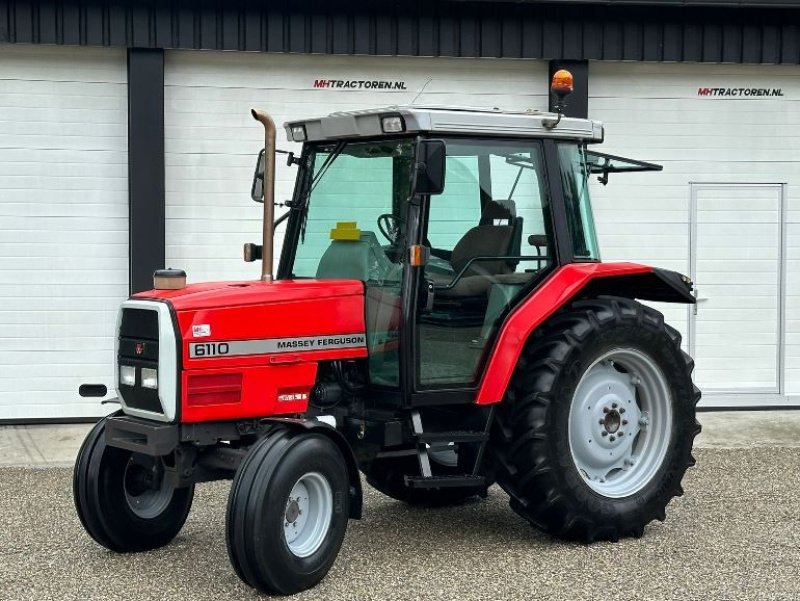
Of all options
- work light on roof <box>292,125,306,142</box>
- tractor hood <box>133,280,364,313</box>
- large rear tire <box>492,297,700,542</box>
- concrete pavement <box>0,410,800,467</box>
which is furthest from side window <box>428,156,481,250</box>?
concrete pavement <box>0,410,800,467</box>

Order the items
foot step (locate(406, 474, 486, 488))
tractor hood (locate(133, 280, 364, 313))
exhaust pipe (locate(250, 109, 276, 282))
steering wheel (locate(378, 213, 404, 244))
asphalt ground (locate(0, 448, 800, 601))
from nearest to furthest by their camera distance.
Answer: asphalt ground (locate(0, 448, 800, 601)), tractor hood (locate(133, 280, 364, 313)), exhaust pipe (locate(250, 109, 276, 282)), foot step (locate(406, 474, 486, 488)), steering wheel (locate(378, 213, 404, 244))

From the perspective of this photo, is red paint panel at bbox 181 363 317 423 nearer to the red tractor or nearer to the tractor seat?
the red tractor

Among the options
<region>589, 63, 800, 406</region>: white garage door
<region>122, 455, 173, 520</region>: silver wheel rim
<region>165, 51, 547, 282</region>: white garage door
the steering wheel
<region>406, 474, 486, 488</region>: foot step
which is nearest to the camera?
<region>406, 474, 486, 488</region>: foot step

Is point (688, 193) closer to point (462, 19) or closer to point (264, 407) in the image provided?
point (462, 19)

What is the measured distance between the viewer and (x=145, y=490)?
6391 mm

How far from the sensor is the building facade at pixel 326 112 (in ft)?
33.2

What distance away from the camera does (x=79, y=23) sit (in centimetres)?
994

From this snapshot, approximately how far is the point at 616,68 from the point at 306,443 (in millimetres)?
6272

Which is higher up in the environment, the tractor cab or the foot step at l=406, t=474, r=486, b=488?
the tractor cab

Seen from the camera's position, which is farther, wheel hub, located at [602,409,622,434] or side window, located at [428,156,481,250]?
wheel hub, located at [602,409,622,434]

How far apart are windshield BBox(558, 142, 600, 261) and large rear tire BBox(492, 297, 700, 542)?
31 cm

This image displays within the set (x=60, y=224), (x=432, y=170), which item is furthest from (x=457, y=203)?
(x=60, y=224)

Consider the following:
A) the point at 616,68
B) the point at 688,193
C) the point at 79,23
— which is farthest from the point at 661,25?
the point at 79,23

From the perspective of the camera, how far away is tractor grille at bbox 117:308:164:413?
5766mm
